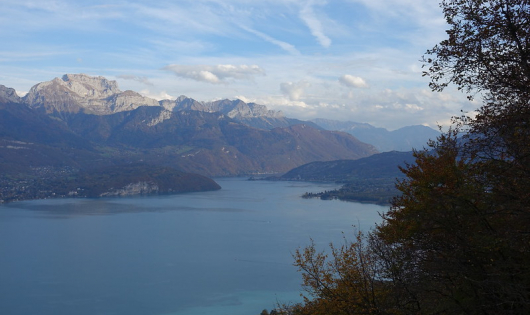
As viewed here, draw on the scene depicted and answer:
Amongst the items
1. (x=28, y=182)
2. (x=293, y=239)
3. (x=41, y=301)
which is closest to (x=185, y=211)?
(x=293, y=239)

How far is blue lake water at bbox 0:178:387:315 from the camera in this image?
104 feet

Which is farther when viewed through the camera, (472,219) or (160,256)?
(160,256)

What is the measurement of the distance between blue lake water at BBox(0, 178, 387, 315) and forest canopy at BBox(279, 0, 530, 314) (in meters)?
19.6

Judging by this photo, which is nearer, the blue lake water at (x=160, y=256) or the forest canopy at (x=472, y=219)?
the forest canopy at (x=472, y=219)

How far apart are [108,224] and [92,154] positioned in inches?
4904

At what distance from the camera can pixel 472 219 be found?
716 centimetres

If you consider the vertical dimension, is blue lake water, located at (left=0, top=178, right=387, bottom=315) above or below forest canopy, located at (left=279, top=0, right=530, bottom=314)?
below

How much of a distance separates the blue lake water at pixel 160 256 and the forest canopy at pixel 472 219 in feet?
64.3

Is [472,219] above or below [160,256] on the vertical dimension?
above

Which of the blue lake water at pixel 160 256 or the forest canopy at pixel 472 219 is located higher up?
the forest canopy at pixel 472 219

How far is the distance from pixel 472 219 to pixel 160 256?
41529 millimetres

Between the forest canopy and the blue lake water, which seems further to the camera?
the blue lake water

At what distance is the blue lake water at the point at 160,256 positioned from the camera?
3180 cm

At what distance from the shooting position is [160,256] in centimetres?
4588
